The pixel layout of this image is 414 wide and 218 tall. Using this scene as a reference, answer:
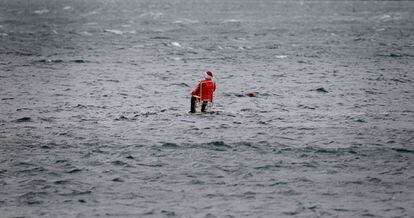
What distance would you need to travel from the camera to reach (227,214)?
13625 mm

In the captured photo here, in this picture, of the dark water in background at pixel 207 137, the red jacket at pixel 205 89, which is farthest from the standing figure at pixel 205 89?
the dark water in background at pixel 207 137

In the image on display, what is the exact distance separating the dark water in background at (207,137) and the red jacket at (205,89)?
3.38 ft

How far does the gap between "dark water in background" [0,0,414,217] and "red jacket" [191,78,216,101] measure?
103 cm

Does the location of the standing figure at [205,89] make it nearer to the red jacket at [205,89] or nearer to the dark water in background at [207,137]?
the red jacket at [205,89]

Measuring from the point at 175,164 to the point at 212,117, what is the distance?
6.28 m

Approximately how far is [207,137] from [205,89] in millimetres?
2941

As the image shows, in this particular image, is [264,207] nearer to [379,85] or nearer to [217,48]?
[379,85]

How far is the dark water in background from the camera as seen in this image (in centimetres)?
1450

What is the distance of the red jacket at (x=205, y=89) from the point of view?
869 inches

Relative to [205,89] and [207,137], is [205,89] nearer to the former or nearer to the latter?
[205,89]

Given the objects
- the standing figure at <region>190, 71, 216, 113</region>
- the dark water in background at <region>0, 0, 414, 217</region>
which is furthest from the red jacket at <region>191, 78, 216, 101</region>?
the dark water in background at <region>0, 0, 414, 217</region>

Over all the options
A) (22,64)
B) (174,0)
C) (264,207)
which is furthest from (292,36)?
(174,0)

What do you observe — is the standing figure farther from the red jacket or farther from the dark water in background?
the dark water in background

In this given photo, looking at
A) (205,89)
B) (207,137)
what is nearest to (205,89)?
(205,89)
